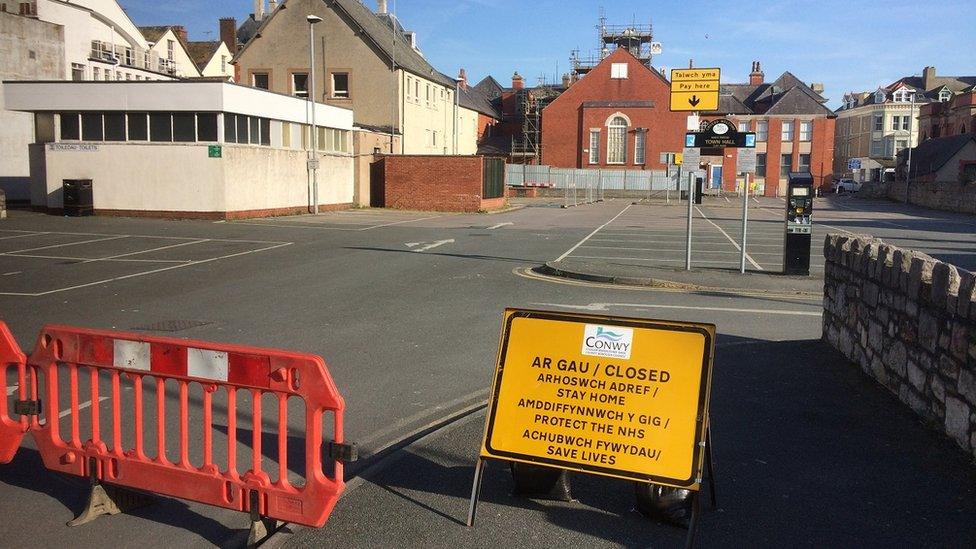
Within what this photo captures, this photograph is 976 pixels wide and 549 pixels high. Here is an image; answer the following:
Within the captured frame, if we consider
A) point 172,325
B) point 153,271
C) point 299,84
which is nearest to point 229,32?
point 299,84

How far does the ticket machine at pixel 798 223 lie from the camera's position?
636 inches

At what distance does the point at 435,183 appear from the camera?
142 feet

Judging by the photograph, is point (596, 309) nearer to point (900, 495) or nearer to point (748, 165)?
point (748, 165)

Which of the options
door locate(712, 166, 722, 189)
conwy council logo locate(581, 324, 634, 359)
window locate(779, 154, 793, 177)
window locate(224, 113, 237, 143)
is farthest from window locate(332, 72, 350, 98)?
conwy council logo locate(581, 324, 634, 359)

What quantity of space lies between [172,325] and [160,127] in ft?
74.3

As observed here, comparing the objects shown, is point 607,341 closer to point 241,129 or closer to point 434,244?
point 434,244

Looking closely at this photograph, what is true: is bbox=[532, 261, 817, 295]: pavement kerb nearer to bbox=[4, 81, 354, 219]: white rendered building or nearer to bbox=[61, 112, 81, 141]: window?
bbox=[4, 81, 354, 219]: white rendered building

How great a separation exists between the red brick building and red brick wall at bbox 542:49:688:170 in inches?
3.2

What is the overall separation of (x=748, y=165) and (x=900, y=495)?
11.1m

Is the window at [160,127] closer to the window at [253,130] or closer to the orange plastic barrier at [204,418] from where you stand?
the window at [253,130]

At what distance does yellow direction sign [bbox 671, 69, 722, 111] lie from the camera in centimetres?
1571

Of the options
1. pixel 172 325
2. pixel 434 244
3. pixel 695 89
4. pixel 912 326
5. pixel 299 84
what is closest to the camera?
pixel 912 326

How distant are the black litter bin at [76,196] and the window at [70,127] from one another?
75.4 inches

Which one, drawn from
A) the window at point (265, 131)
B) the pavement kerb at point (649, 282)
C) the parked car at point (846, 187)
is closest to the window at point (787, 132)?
the parked car at point (846, 187)
